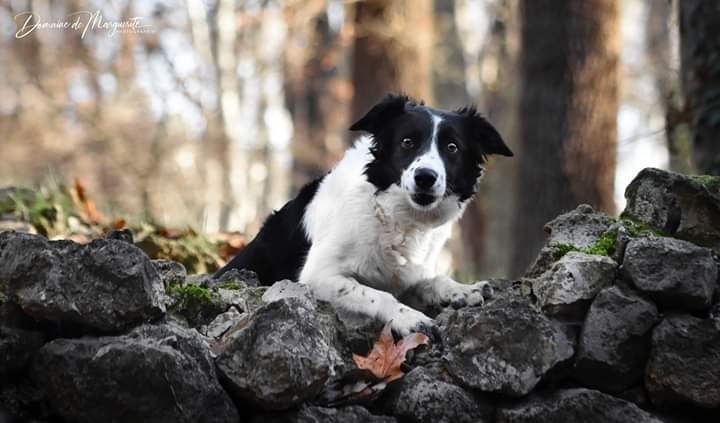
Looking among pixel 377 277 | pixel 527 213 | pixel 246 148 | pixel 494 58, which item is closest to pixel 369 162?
pixel 377 277

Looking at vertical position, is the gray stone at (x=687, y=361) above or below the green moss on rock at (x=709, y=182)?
below

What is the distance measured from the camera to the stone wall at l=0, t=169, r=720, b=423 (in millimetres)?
3191

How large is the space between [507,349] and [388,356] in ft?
1.65

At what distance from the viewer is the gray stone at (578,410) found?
340 centimetres

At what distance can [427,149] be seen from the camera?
14.6 feet

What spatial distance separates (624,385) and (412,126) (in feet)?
5.60

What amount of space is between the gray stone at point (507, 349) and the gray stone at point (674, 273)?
1.38ft

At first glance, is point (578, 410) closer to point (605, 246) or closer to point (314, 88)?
point (605, 246)

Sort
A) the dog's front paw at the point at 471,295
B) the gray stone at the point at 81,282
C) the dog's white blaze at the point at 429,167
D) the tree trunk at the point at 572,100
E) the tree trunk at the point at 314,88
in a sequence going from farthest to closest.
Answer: the tree trunk at the point at 314,88 < the tree trunk at the point at 572,100 < the dog's white blaze at the point at 429,167 < the dog's front paw at the point at 471,295 < the gray stone at the point at 81,282

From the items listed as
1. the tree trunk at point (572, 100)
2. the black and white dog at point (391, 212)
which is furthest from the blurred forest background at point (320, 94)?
the black and white dog at point (391, 212)

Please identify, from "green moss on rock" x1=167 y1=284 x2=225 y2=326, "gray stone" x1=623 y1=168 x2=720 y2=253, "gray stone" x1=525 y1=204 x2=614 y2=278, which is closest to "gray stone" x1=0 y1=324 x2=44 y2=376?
"green moss on rock" x1=167 y1=284 x2=225 y2=326

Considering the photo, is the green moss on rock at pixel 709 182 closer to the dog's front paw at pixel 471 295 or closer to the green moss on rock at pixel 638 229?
the green moss on rock at pixel 638 229

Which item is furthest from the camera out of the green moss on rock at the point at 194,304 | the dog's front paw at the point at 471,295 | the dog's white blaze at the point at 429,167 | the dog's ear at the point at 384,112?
the dog's ear at the point at 384,112

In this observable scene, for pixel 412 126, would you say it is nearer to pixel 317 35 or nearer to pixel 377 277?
pixel 377 277
